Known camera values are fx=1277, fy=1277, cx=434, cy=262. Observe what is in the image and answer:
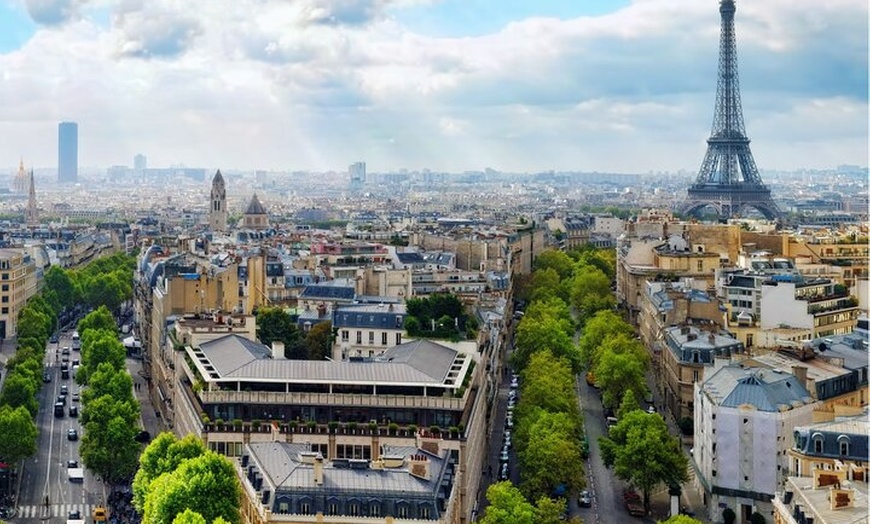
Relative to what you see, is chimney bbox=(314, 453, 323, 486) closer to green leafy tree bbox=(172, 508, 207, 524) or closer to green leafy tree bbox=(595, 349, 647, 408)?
green leafy tree bbox=(172, 508, 207, 524)

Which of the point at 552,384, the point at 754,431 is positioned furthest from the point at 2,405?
the point at 754,431

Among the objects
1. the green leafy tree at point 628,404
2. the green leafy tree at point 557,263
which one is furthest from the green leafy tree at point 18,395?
the green leafy tree at point 557,263

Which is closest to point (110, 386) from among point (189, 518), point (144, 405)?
point (144, 405)

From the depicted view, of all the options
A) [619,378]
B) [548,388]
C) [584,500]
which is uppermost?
[548,388]

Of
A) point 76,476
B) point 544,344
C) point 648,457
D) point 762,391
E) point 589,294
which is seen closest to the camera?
point 762,391

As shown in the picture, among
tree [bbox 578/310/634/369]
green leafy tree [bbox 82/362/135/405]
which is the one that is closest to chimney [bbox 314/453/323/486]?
green leafy tree [bbox 82/362/135/405]

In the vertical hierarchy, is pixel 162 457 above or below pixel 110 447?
above

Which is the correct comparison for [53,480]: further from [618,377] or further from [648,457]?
[618,377]
